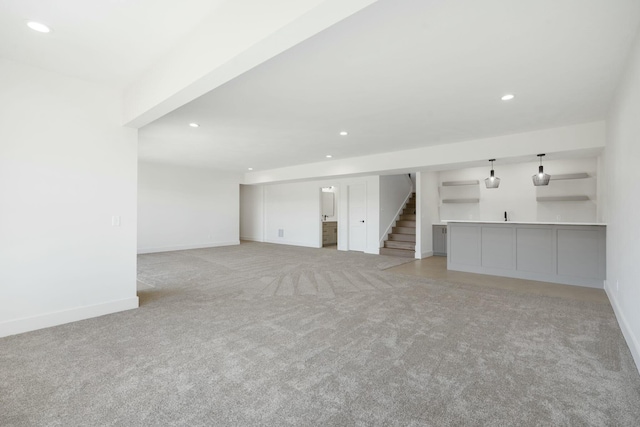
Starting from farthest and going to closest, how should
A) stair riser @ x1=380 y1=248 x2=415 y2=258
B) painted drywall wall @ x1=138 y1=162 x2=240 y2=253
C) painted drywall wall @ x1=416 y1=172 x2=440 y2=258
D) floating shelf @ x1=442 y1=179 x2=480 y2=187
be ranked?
painted drywall wall @ x1=138 y1=162 x2=240 y2=253 → floating shelf @ x1=442 y1=179 x2=480 y2=187 → stair riser @ x1=380 y1=248 x2=415 y2=258 → painted drywall wall @ x1=416 y1=172 x2=440 y2=258

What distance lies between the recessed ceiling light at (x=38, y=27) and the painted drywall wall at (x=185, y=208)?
21.0 feet

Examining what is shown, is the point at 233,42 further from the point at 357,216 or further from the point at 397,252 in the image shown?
the point at 357,216

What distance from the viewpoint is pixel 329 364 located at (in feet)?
7.76

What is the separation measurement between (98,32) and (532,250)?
662 cm

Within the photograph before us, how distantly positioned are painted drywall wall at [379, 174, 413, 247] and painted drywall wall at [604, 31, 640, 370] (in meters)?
5.33

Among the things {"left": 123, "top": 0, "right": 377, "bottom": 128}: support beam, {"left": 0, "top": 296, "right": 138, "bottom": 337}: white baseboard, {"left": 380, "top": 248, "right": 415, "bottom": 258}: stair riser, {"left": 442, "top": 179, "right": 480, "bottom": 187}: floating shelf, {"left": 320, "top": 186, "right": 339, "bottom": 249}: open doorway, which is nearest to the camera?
{"left": 123, "top": 0, "right": 377, "bottom": 128}: support beam

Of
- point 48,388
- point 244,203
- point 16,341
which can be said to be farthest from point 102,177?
point 244,203

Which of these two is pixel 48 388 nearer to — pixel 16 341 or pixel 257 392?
pixel 16 341

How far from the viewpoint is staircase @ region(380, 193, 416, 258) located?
8124 millimetres

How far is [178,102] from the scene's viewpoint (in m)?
2.87

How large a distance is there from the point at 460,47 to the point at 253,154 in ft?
17.8

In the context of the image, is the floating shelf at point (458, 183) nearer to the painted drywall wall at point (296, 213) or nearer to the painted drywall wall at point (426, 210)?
the painted drywall wall at point (426, 210)

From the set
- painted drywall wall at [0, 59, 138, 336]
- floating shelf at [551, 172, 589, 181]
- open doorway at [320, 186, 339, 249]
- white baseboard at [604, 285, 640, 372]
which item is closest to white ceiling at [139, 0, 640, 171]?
painted drywall wall at [0, 59, 138, 336]

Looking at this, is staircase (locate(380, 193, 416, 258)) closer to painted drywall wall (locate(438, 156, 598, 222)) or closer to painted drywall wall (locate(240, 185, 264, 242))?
painted drywall wall (locate(438, 156, 598, 222))
